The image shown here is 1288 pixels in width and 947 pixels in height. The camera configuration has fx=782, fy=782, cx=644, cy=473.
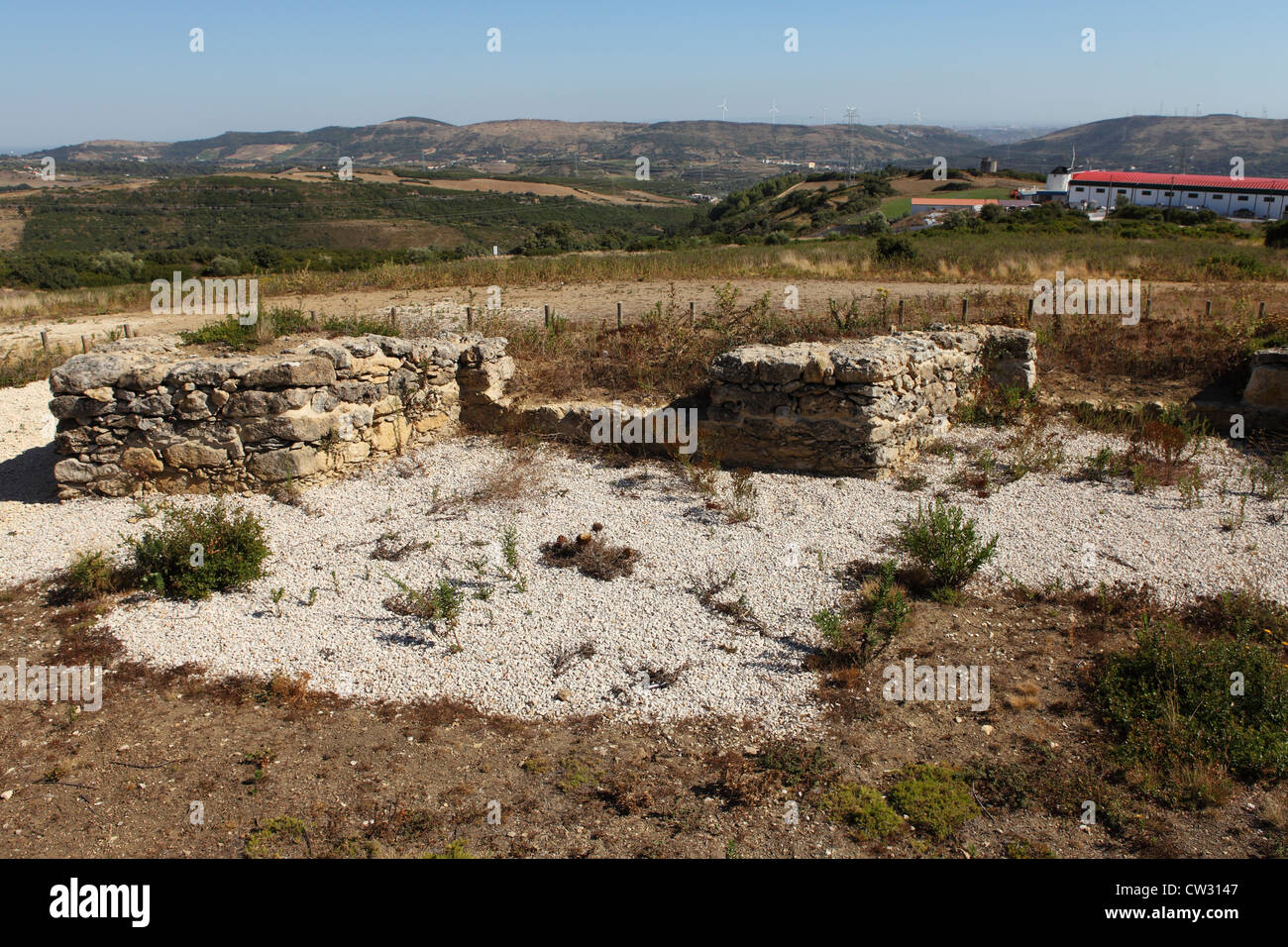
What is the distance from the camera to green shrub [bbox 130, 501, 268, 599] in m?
7.41

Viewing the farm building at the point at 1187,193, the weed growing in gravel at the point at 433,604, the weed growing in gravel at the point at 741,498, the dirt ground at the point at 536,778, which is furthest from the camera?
the farm building at the point at 1187,193

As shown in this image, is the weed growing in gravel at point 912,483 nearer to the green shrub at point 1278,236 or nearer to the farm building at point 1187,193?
the green shrub at point 1278,236

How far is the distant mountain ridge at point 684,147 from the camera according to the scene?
13612cm

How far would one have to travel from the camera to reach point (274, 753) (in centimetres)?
546

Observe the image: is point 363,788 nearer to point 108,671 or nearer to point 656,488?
point 108,671

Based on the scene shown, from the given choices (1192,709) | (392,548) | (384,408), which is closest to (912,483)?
(1192,709)

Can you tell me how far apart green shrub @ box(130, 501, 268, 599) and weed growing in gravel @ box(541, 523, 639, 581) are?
2881 mm

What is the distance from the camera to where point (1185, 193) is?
2753 inches

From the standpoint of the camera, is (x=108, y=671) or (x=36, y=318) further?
(x=36, y=318)

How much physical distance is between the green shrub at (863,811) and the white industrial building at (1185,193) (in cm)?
7235

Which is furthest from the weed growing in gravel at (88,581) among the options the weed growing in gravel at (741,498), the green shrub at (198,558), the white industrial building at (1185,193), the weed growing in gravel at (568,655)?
the white industrial building at (1185,193)
